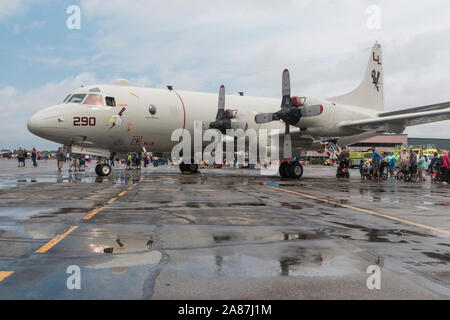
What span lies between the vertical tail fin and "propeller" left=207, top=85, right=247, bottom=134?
822 centimetres

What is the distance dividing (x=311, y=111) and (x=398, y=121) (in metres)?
4.57

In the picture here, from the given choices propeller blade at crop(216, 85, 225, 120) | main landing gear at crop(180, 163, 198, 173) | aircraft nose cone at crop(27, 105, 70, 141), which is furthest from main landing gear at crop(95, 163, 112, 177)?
propeller blade at crop(216, 85, 225, 120)

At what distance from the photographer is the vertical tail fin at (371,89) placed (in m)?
27.0

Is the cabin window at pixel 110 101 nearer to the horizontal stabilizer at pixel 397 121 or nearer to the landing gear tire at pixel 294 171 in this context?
the landing gear tire at pixel 294 171

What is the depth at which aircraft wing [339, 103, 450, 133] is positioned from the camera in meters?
19.5

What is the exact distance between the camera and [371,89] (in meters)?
27.5

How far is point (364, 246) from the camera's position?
18.6ft

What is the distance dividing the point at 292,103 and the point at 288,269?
1749 cm

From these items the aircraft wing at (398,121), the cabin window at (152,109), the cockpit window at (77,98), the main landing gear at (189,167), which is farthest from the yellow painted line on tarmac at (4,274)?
the main landing gear at (189,167)

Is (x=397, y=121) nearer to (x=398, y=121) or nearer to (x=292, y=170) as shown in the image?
(x=398, y=121)

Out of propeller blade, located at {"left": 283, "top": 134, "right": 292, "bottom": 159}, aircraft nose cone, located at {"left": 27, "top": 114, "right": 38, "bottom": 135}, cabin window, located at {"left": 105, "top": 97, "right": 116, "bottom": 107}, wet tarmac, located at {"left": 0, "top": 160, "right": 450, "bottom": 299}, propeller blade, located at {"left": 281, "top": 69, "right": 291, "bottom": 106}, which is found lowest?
wet tarmac, located at {"left": 0, "top": 160, "right": 450, "bottom": 299}

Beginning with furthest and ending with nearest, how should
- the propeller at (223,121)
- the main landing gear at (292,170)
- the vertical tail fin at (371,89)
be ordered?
the vertical tail fin at (371,89)
the main landing gear at (292,170)
the propeller at (223,121)

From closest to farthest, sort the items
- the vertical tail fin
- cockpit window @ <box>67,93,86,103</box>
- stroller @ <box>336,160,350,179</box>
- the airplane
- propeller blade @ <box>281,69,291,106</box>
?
1. the airplane
2. cockpit window @ <box>67,93,86,103</box>
3. propeller blade @ <box>281,69,291,106</box>
4. stroller @ <box>336,160,350,179</box>
5. the vertical tail fin

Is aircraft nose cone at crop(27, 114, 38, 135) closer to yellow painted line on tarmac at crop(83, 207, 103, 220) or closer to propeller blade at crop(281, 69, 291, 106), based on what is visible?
yellow painted line on tarmac at crop(83, 207, 103, 220)
